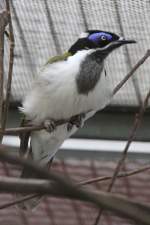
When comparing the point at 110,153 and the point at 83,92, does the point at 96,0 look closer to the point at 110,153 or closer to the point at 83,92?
the point at 83,92

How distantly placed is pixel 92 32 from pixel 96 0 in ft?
0.59

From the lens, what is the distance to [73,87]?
1262 millimetres

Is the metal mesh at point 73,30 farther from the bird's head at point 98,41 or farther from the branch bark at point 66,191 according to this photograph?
the branch bark at point 66,191

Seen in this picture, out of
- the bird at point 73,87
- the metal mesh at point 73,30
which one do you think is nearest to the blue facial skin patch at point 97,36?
the bird at point 73,87

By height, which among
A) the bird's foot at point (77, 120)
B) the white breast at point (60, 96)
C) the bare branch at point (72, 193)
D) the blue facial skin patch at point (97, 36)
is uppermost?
the blue facial skin patch at point (97, 36)

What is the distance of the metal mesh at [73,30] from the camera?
4.98ft

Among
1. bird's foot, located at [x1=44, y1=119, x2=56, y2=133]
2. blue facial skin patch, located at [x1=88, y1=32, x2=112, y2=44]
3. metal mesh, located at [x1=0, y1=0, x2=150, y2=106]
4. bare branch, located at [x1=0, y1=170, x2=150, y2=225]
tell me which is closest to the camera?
bare branch, located at [x1=0, y1=170, x2=150, y2=225]

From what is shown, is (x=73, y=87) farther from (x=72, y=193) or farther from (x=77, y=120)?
(x=72, y=193)

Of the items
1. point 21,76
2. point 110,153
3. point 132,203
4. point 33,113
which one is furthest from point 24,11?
point 132,203

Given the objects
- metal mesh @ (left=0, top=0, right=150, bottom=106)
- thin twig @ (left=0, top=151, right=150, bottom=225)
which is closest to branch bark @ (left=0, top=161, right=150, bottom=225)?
thin twig @ (left=0, top=151, right=150, bottom=225)

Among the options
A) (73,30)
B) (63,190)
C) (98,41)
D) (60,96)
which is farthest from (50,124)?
(63,190)

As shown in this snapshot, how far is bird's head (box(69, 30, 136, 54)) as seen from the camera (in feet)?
4.37

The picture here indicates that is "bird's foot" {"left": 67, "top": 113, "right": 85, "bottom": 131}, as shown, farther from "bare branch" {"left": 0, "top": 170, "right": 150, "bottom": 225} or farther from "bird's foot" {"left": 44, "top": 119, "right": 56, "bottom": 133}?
"bare branch" {"left": 0, "top": 170, "right": 150, "bottom": 225}

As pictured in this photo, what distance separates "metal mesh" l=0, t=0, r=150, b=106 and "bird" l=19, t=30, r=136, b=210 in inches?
6.4
